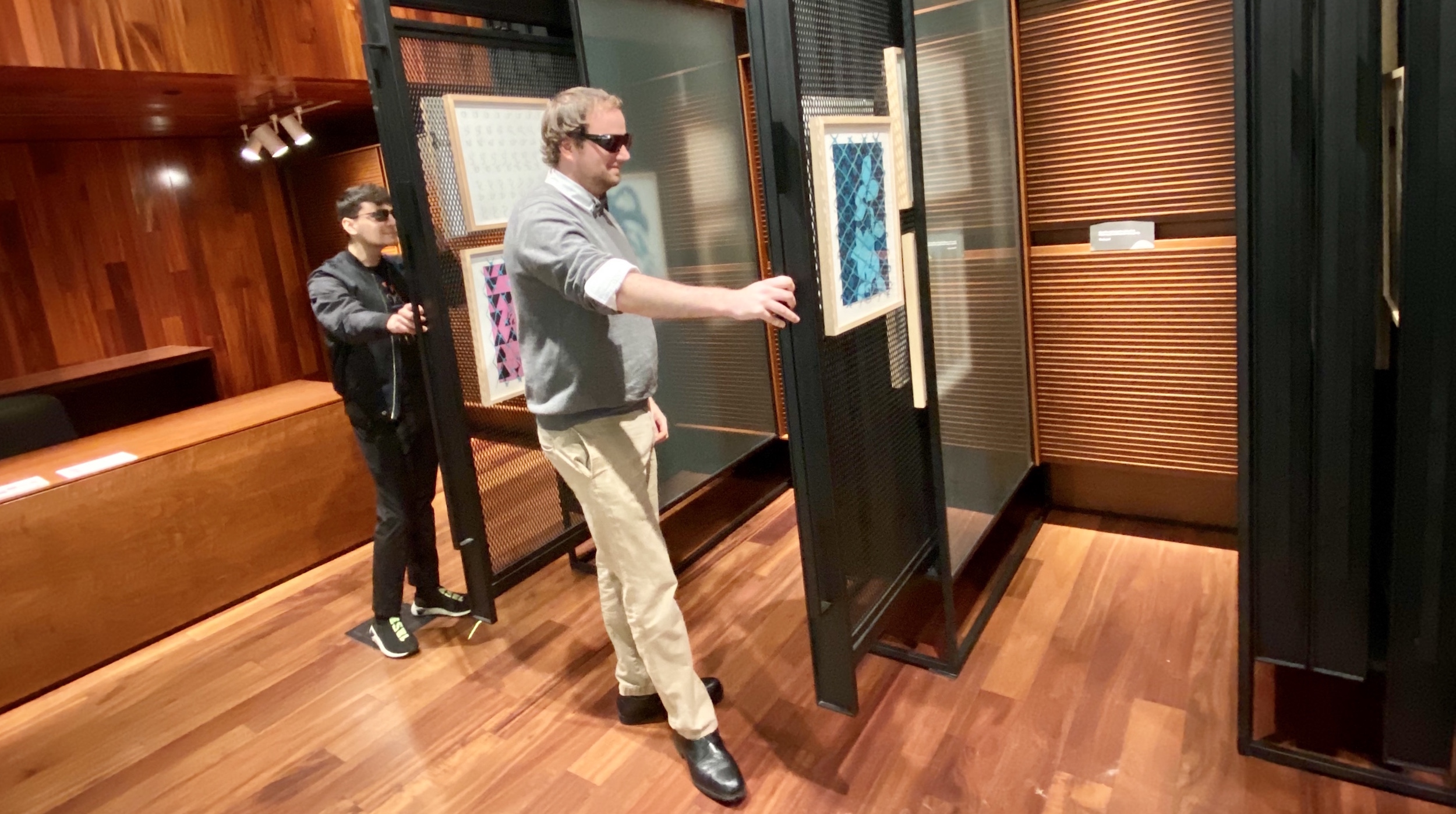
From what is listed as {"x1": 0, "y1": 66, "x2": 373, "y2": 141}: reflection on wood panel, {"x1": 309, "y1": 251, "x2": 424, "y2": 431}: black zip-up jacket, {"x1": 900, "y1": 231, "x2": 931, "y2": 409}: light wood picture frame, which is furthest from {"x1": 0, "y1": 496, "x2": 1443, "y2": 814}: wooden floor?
{"x1": 0, "y1": 66, "x2": 373, "y2": 141}: reflection on wood panel

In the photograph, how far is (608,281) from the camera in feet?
5.18

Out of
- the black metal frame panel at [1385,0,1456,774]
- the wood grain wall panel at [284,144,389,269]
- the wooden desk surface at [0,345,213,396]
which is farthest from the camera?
the wood grain wall panel at [284,144,389,269]

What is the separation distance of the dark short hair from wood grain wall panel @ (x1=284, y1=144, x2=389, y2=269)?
6.04ft

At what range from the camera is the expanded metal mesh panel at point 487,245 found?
2439 mm

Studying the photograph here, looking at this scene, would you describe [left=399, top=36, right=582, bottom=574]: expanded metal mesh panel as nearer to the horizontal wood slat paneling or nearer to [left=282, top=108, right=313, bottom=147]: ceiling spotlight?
[left=282, top=108, right=313, bottom=147]: ceiling spotlight

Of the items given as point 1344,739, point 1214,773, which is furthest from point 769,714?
point 1344,739

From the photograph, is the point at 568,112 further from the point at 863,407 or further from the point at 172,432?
the point at 172,432

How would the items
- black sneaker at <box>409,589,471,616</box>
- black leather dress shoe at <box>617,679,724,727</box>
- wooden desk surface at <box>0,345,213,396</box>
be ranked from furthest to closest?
wooden desk surface at <box>0,345,213,396</box>, black sneaker at <box>409,589,471,616</box>, black leather dress shoe at <box>617,679,724,727</box>

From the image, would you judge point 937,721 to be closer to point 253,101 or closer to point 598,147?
point 598,147

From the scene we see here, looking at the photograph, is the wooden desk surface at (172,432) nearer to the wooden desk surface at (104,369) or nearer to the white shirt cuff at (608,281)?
the wooden desk surface at (104,369)

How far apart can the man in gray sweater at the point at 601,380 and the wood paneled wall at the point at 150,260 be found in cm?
349

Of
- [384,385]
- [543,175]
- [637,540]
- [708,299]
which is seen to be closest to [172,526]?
[384,385]

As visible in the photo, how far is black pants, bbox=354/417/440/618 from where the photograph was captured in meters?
2.69

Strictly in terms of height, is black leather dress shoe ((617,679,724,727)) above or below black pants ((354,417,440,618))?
below
